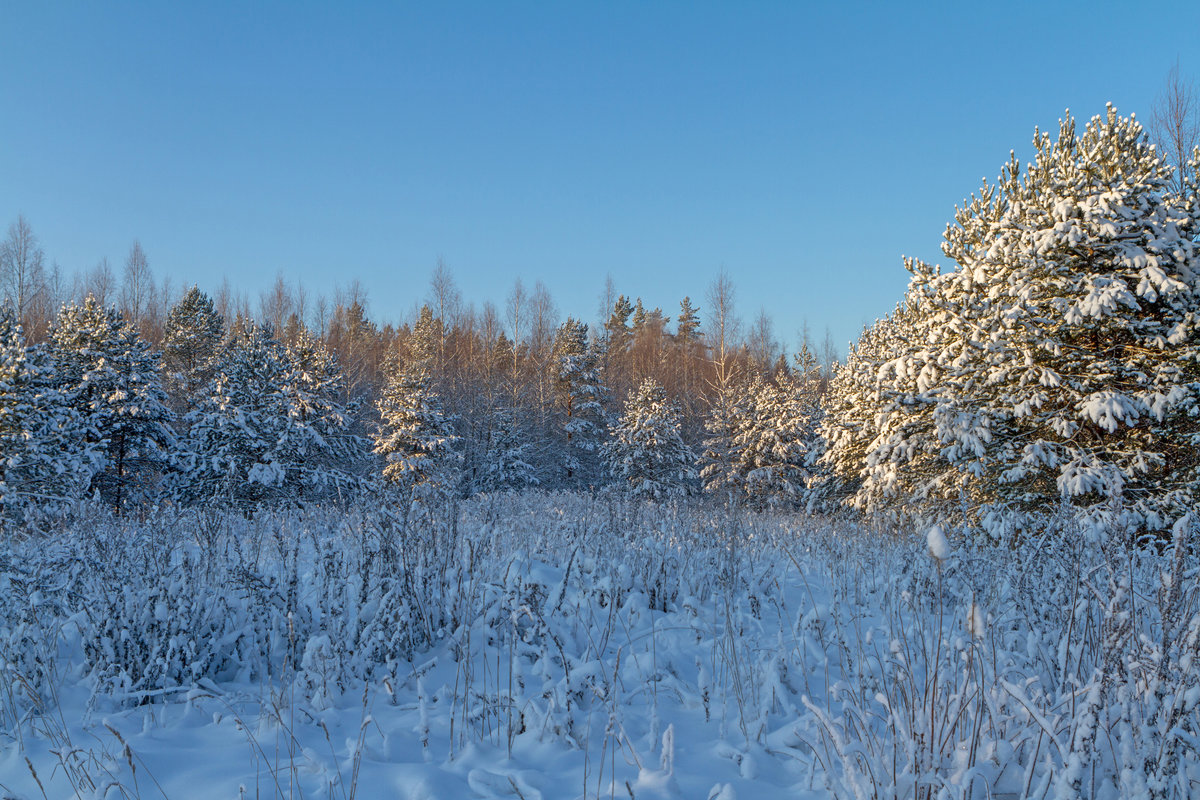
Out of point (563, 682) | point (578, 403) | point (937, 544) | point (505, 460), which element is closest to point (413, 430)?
point (505, 460)

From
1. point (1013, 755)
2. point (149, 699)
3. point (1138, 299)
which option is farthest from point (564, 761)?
point (1138, 299)

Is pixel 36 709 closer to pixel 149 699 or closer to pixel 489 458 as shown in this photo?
pixel 149 699

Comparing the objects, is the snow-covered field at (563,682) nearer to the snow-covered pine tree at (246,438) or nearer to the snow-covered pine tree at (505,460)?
the snow-covered pine tree at (246,438)

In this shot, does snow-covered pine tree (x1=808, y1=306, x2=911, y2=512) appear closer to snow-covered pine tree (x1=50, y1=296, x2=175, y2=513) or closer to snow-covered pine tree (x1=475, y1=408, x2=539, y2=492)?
snow-covered pine tree (x1=475, y1=408, x2=539, y2=492)

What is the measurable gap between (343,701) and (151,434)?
20296 millimetres

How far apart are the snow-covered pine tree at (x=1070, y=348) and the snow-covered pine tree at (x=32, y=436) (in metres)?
14.1

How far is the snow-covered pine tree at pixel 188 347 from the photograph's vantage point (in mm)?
33562

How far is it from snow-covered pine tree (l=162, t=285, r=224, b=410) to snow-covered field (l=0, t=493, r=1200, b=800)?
33676 millimetres

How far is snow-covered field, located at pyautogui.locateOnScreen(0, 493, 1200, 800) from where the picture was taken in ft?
6.53

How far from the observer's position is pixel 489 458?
27531mm

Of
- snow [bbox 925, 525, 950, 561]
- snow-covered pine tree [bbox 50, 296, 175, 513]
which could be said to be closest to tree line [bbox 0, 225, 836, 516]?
snow-covered pine tree [bbox 50, 296, 175, 513]

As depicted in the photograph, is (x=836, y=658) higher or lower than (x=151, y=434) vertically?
lower

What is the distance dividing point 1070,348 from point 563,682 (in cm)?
989

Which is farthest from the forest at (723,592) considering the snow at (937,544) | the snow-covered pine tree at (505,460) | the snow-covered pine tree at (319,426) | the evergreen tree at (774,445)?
the snow-covered pine tree at (505,460)
